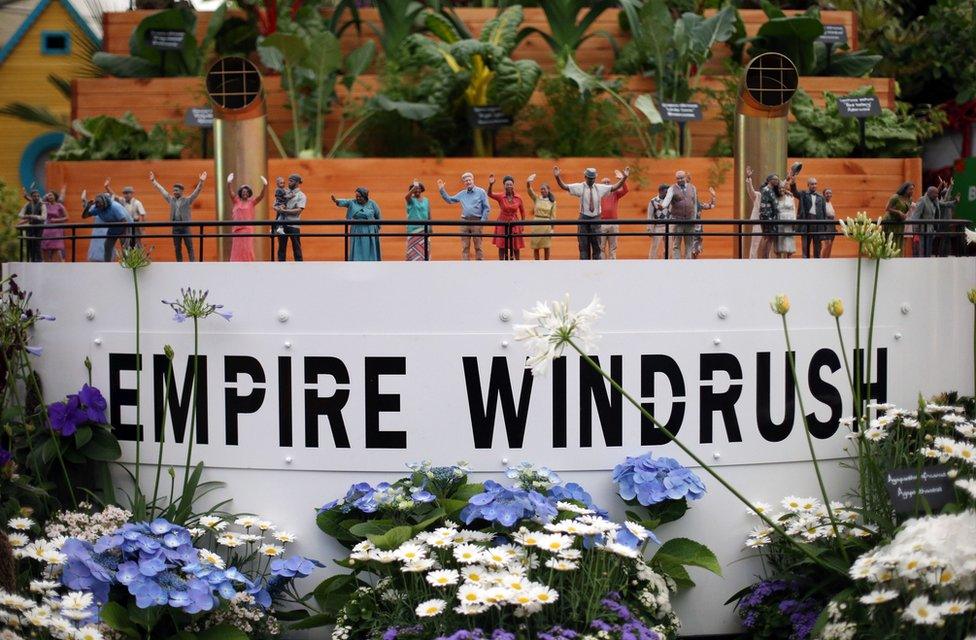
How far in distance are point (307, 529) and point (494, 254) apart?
5.89 meters

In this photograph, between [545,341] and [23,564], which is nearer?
[545,341]

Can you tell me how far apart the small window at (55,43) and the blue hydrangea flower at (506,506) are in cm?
1894

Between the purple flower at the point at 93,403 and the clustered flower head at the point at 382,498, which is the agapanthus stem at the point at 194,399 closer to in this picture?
the purple flower at the point at 93,403

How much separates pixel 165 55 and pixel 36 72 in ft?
23.1

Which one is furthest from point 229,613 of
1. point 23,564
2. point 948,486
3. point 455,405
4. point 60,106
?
point 60,106

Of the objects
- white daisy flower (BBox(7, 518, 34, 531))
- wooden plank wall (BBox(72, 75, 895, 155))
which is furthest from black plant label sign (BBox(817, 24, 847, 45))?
white daisy flower (BBox(7, 518, 34, 531))

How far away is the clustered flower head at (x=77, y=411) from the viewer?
805 centimetres

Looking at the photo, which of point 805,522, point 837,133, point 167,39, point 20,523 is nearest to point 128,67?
point 167,39

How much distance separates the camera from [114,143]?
1634cm

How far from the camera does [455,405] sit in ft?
26.0

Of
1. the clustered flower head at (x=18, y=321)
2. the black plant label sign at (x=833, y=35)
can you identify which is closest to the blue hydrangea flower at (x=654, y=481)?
the clustered flower head at (x=18, y=321)

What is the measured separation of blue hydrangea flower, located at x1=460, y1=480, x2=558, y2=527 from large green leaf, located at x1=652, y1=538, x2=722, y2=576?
103 centimetres

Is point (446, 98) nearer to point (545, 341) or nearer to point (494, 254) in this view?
point (494, 254)

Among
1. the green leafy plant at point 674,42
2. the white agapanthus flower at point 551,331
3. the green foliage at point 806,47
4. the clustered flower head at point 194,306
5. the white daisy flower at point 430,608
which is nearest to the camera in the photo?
the white agapanthus flower at point 551,331
